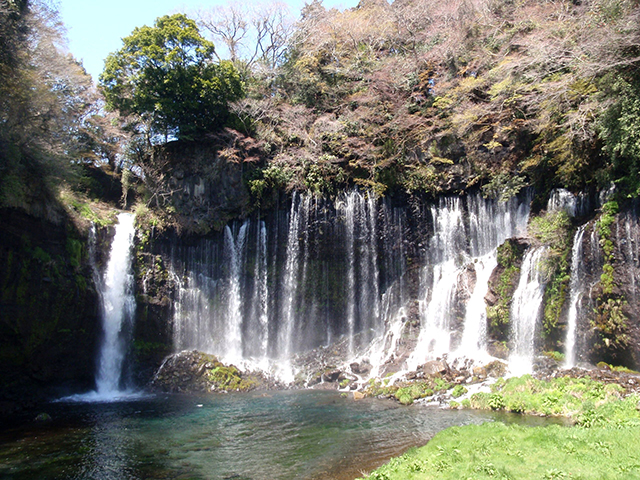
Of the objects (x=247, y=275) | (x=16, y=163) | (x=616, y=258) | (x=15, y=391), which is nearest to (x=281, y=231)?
(x=247, y=275)

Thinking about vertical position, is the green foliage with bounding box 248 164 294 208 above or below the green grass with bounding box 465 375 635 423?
above

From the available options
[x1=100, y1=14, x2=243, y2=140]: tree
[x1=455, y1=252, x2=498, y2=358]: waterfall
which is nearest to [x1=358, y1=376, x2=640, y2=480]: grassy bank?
[x1=455, y1=252, x2=498, y2=358]: waterfall

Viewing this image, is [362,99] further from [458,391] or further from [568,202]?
[458,391]

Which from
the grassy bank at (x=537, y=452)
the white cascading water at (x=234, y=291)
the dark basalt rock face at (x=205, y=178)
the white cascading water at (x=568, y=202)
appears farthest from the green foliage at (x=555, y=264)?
the dark basalt rock face at (x=205, y=178)

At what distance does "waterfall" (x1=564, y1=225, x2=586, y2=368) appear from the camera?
49.4 ft

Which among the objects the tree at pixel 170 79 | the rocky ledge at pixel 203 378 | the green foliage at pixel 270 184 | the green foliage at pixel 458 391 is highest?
the tree at pixel 170 79

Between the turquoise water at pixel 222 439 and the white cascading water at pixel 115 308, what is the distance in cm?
370

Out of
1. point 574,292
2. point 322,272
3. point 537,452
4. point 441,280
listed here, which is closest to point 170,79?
point 322,272

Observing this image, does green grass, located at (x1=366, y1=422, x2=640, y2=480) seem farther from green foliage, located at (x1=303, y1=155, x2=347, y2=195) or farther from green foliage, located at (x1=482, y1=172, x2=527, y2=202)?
green foliage, located at (x1=303, y1=155, x2=347, y2=195)

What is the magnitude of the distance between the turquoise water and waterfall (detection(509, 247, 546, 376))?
5.05 m

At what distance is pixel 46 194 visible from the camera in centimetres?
1884

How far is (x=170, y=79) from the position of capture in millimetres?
23500

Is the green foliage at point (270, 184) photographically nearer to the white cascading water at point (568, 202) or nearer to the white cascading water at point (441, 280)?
the white cascading water at point (441, 280)

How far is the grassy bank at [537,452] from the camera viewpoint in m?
6.66
